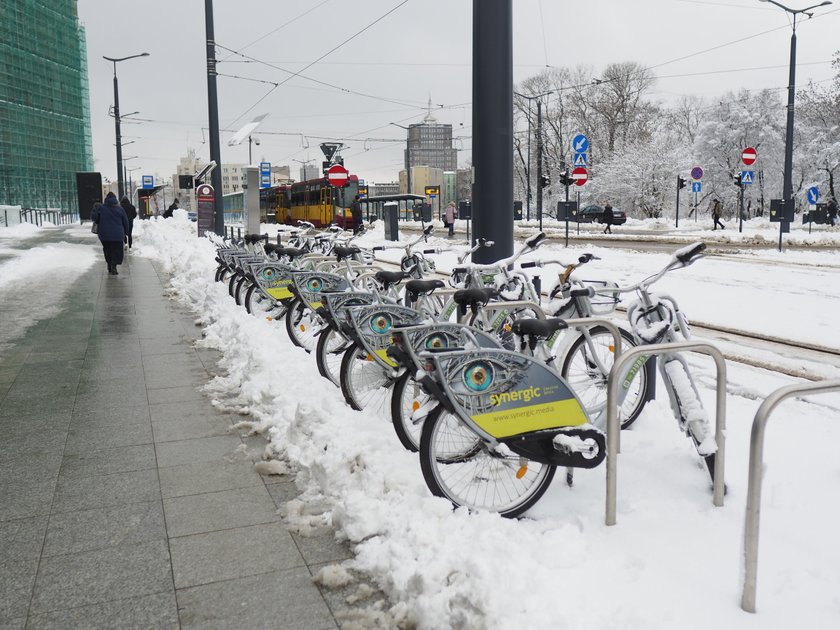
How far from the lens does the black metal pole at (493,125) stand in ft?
23.5

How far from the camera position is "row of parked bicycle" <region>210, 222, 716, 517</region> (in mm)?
3553

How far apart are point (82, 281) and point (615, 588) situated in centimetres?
1509

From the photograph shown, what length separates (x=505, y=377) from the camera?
11.7ft

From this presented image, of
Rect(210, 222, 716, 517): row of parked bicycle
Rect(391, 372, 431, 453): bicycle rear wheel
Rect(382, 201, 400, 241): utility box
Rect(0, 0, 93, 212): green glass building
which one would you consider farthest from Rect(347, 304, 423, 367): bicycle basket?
Rect(0, 0, 93, 212): green glass building

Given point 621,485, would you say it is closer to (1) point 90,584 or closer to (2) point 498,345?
(2) point 498,345

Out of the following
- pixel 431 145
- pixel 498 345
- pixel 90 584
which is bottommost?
pixel 90 584

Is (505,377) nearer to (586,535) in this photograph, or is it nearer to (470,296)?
(586,535)

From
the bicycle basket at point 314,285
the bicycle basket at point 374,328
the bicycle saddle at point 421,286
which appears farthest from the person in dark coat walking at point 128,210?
the bicycle basket at point 374,328

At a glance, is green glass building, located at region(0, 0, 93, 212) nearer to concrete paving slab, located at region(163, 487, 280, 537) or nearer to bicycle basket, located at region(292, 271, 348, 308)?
bicycle basket, located at region(292, 271, 348, 308)

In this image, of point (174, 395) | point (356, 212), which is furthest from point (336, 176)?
point (356, 212)

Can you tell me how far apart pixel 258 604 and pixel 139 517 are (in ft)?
3.65

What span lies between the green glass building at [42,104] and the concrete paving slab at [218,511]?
216ft

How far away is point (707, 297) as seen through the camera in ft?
37.2

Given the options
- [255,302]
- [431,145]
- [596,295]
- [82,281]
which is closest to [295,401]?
[596,295]
